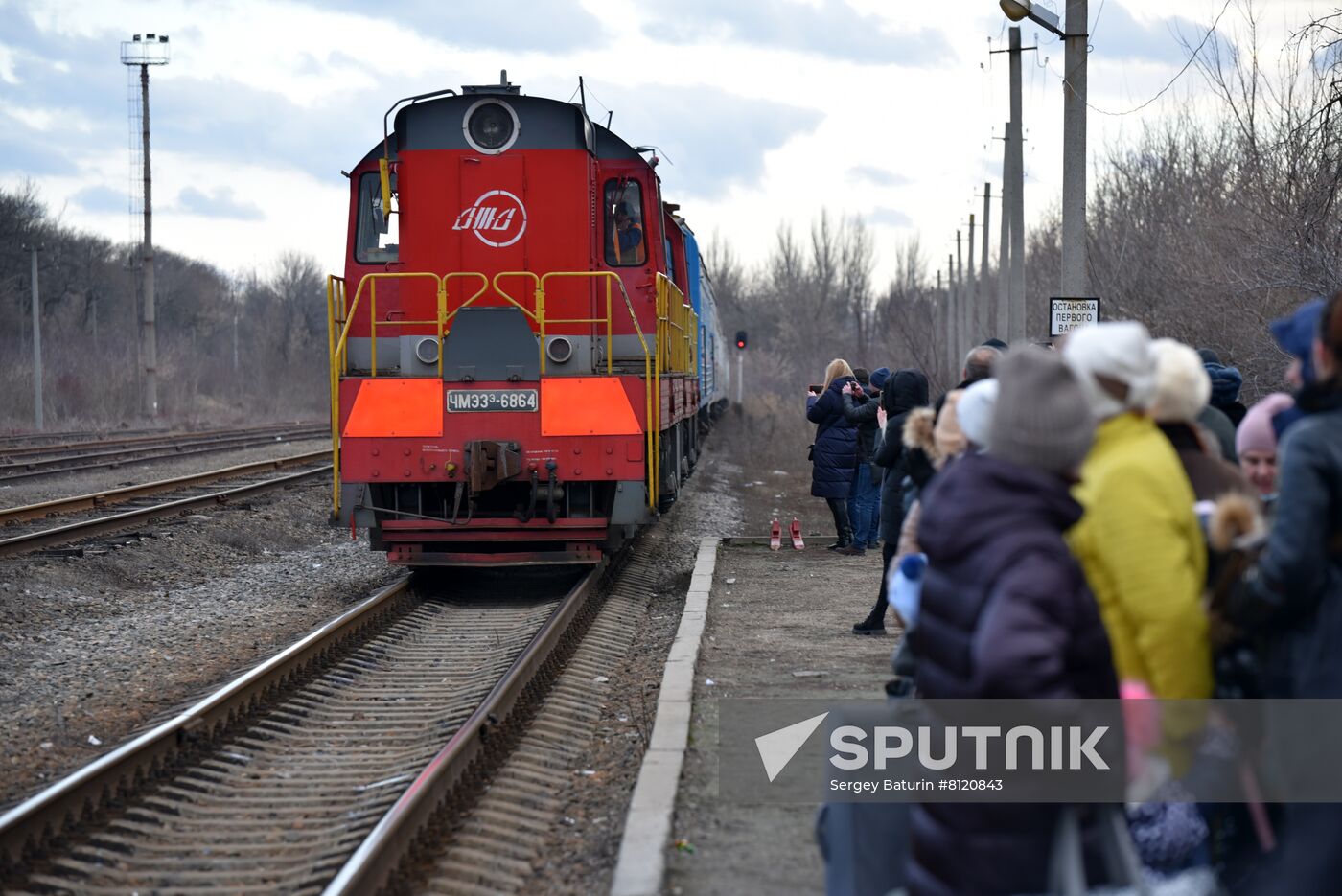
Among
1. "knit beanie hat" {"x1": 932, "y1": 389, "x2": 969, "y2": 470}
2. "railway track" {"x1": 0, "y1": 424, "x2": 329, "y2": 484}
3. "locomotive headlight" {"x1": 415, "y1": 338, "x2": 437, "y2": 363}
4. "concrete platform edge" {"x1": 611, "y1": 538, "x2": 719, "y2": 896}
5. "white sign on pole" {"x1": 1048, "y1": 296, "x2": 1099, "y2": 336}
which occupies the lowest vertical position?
"concrete platform edge" {"x1": 611, "y1": 538, "x2": 719, "y2": 896}

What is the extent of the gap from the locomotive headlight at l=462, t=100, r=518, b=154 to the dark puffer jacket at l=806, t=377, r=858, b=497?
3630 millimetres

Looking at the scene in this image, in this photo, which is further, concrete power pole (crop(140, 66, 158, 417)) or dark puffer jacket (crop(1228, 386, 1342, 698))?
concrete power pole (crop(140, 66, 158, 417))

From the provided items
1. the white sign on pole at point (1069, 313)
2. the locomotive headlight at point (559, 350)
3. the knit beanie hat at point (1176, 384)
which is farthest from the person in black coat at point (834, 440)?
the knit beanie hat at point (1176, 384)

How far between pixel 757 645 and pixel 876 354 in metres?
66.6

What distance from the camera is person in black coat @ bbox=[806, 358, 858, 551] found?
12.2m

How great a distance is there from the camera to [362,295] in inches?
447

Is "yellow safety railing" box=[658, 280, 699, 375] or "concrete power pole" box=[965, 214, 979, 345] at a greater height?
"concrete power pole" box=[965, 214, 979, 345]

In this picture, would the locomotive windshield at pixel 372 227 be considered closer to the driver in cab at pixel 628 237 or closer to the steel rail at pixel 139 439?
the driver in cab at pixel 628 237

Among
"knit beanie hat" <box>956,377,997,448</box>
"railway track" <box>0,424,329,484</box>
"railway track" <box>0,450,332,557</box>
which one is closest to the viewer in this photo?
"knit beanie hat" <box>956,377,997,448</box>

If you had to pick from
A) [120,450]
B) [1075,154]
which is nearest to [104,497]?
[120,450]

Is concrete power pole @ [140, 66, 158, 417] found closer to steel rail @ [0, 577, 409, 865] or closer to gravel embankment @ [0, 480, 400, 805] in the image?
gravel embankment @ [0, 480, 400, 805]

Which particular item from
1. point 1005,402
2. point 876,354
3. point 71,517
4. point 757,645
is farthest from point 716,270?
point 1005,402

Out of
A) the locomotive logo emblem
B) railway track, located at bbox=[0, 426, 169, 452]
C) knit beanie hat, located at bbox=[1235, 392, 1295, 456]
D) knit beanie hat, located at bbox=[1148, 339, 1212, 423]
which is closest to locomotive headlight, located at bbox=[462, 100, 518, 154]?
the locomotive logo emblem

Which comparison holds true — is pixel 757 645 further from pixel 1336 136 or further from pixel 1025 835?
pixel 1336 136
